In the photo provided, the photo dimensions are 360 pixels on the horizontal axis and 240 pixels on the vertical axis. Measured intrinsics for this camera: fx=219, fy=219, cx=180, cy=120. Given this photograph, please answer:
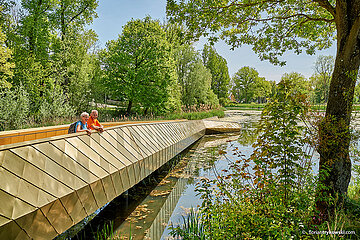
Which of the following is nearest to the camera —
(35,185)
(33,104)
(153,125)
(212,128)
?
(35,185)

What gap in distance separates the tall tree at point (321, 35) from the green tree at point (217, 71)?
36.8 m

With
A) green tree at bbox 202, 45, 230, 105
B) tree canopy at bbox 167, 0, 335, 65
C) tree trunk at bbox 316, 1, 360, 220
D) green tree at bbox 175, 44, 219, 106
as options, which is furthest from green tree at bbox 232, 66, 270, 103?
tree trunk at bbox 316, 1, 360, 220

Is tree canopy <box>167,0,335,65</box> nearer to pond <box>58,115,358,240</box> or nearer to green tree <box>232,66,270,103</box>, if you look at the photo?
pond <box>58,115,358,240</box>

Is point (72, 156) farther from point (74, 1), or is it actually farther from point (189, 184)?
point (74, 1)

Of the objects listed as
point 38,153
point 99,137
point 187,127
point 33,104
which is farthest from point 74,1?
point 38,153

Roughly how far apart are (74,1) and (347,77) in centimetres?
2109

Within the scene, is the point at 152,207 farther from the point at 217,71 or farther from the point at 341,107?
the point at 217,71

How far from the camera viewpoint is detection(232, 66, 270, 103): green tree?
69.3 meters

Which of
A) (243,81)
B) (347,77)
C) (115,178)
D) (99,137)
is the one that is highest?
(243,81)

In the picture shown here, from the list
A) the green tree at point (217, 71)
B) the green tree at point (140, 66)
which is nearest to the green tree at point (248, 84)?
the green tree at point (217, 71)

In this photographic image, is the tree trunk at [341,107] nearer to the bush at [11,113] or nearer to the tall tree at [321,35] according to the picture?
the tall tree at [321,35]

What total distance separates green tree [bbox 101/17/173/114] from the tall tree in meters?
13.7

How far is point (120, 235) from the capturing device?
159 inches

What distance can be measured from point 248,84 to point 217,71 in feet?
98.7
